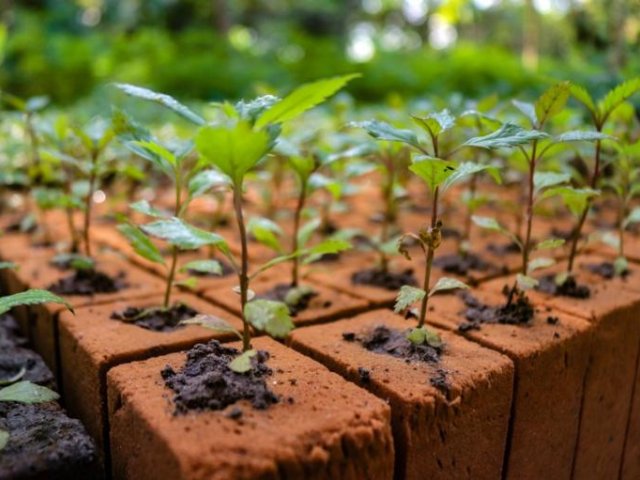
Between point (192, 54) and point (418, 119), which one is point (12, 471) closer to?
point (418, 119)

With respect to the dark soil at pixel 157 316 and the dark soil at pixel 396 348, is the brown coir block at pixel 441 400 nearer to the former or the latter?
the dark soil at pixel 396 348

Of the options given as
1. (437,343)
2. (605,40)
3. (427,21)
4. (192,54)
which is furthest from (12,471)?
(427,21)

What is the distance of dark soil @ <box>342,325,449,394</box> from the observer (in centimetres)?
109

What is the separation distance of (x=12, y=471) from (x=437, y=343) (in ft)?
2.52

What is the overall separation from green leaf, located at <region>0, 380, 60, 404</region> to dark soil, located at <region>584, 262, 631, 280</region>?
1.47m

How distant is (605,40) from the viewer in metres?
4.88

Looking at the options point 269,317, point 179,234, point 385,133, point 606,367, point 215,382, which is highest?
point 385,133

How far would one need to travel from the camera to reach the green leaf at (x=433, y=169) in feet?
3.50

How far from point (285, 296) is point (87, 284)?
524 mm

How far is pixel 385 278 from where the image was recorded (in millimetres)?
1717

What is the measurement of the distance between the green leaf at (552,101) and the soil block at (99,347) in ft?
2.62

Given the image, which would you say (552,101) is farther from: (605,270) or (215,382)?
(215,382)

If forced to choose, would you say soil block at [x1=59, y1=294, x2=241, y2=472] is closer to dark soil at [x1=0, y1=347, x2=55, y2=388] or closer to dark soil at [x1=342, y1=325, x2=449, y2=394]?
dark soil at [x1=0, y1=347, x2=55, y2=388]

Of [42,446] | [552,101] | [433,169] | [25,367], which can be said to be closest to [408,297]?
[433,169]
